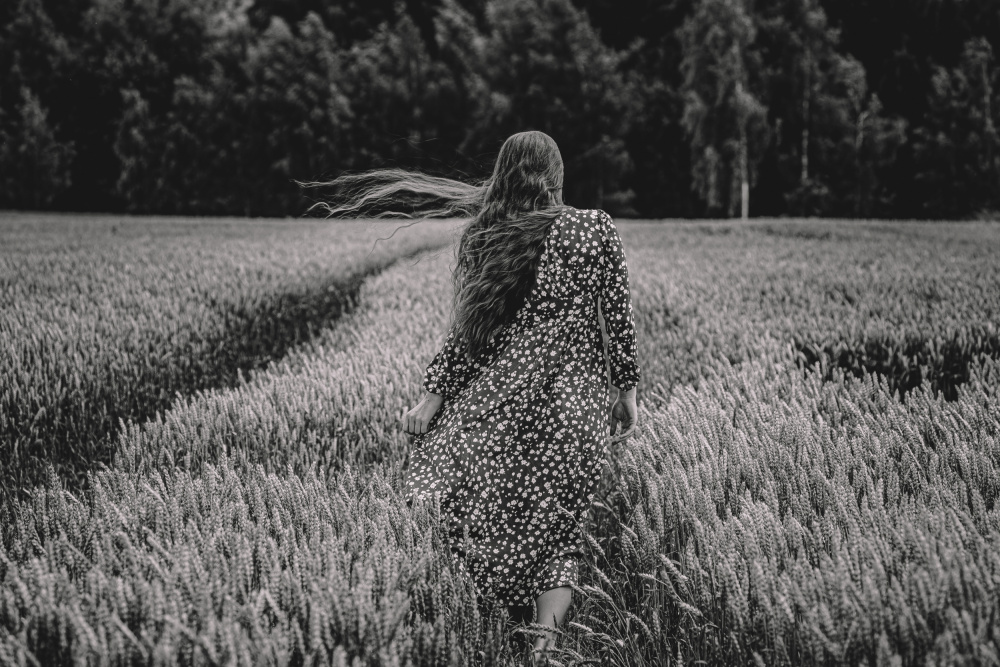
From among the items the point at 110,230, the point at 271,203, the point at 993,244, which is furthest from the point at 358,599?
the point at 271,203

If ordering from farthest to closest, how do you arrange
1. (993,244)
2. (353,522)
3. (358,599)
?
1. (993,244)
2. (353,522)
3. (358,599)

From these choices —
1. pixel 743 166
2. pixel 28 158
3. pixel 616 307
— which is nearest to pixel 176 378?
pixel 616 307

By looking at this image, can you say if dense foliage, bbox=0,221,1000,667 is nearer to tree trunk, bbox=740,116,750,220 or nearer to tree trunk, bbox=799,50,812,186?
tree trunk, bbox=740,116,750,220

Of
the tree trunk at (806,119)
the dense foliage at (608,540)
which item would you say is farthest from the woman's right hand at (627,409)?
the tree trunk at (806,119)

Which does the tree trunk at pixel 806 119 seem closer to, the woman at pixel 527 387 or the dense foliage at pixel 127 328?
the dense foliage at pixel 127 328

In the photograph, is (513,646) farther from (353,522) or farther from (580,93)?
(580,93)

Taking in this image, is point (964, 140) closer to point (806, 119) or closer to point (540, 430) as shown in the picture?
point (806, 119)

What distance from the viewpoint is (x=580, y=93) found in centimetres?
3669

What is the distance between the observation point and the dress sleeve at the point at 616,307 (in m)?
2.48

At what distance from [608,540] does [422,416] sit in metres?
0.97

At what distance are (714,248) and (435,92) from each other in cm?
2939

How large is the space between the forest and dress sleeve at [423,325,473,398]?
3165 cm

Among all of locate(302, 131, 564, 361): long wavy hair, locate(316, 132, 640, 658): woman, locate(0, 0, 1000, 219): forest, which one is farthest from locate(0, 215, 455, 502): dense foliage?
locate(0, 0, 1000, 219): forest

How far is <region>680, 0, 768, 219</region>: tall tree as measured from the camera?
30.8 meters
